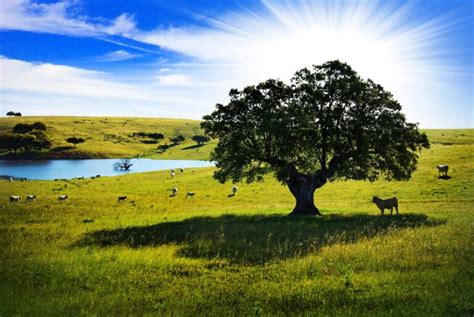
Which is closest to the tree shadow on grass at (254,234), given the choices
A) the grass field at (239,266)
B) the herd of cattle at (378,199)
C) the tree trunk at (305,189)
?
the grass field at (239,266)

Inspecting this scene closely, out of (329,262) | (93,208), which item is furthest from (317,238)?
(93,208)

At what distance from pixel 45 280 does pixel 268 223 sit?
17.7 metres

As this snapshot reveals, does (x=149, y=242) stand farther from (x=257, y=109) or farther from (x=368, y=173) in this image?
(x=368, y=173)

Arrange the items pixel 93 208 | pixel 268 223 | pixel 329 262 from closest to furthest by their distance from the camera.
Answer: pixel 329 262
pixel 268 223
pixel 93 208

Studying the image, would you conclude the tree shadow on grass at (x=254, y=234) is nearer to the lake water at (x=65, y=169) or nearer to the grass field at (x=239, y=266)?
the grass field at (x=239, y=266)

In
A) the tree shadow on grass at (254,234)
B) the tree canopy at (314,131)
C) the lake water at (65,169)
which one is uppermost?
the tree canopy at (314,131)

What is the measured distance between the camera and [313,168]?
117 feet

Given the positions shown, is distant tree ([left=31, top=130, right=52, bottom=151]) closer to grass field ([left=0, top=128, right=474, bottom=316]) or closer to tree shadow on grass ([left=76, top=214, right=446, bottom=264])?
grass field ([left=0, top=128, right=474, bottom=316])

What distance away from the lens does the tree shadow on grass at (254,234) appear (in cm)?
1800

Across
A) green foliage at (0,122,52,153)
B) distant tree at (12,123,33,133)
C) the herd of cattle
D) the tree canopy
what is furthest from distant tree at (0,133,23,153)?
the tree canopy

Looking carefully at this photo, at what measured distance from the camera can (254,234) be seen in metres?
23.2

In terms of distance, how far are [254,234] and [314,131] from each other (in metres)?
12.7

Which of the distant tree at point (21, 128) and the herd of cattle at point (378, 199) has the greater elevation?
the distant tree at point (21, 128)

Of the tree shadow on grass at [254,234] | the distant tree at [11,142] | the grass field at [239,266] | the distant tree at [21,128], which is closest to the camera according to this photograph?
the grass field at [239,266]
